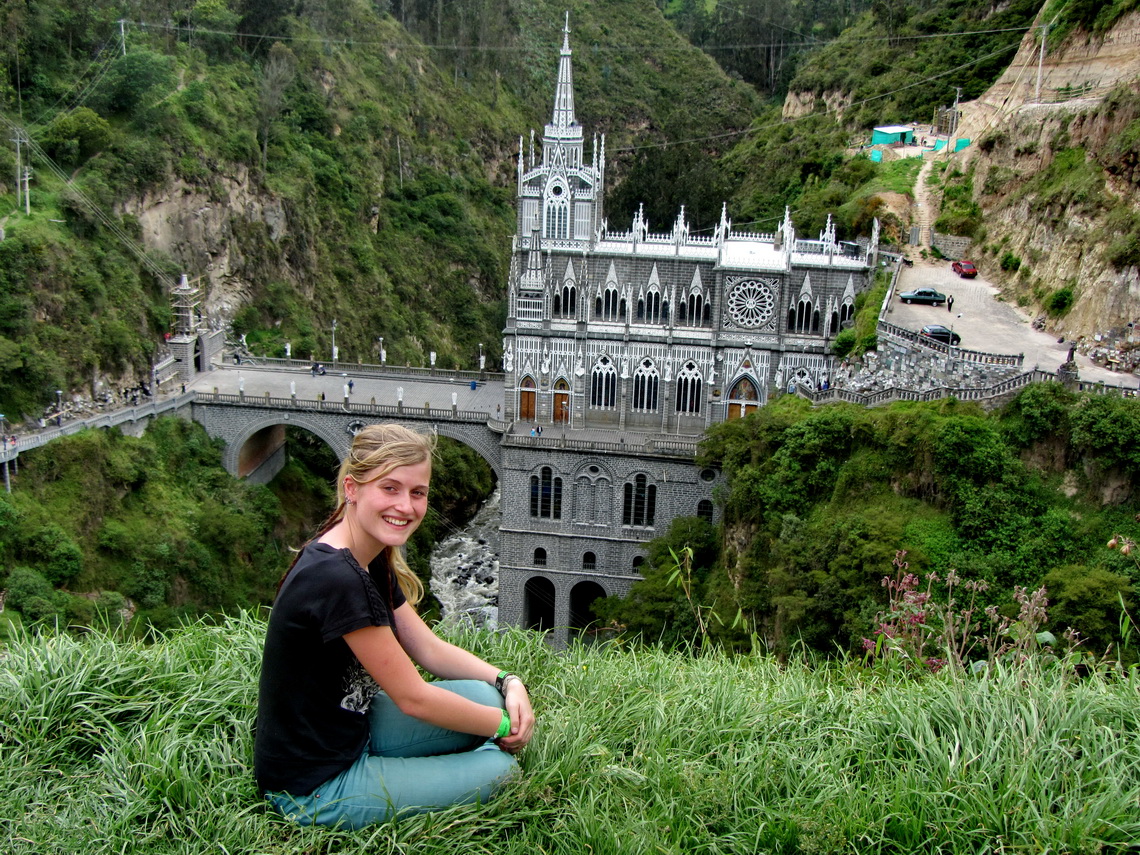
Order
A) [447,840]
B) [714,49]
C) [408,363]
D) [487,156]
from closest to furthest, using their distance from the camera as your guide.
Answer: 1. [447,840]
2. [408,363]
3. [487,156]
4. [714,49]

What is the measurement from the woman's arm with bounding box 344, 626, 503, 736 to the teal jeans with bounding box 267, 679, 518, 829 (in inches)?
10.4

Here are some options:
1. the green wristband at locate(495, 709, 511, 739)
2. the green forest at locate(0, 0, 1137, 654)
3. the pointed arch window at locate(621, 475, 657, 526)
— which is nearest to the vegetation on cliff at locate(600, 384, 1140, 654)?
the green forest at locate(0, 0, 1137, 654)

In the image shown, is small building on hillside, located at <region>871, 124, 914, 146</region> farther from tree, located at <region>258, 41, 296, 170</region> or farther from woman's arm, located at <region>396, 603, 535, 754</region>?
woman's arm, located at <region>396, 603, 535, 754</region>

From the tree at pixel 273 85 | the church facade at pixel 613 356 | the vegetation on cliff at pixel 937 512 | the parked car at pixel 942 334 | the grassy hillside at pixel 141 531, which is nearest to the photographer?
the vegetation on cliff at pixel 937 512

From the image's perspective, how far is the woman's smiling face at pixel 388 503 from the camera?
25.3 feet

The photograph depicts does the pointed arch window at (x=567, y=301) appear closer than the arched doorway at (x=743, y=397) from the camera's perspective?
No

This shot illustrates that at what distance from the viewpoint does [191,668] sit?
984 centimetres

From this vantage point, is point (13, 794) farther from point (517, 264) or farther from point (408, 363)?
point (408, 363)

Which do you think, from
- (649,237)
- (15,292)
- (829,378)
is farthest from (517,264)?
(15,292)

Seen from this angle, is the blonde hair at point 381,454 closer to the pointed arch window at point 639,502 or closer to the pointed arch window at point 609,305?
the pointed arch window at point 639,502

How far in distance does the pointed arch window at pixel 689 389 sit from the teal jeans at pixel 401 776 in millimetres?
42903

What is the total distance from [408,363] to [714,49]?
67.7 meters

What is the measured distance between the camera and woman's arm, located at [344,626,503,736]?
A: 7.40 m

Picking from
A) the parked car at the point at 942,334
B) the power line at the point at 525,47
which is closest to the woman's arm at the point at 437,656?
the parked car at the point at 942,334
